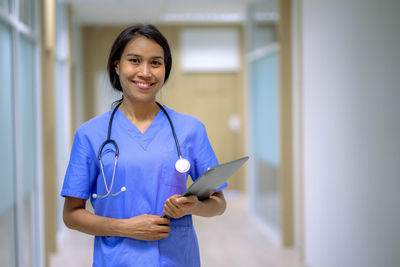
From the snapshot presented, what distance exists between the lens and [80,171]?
→ 122 cm

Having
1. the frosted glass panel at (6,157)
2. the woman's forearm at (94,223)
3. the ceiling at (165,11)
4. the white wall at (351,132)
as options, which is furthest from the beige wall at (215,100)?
the woman's forearm at (94,223)

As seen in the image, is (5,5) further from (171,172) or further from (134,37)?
(171,172)

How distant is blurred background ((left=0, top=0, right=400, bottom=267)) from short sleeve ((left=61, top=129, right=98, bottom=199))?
314 millimetres

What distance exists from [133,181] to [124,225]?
0.39 ft

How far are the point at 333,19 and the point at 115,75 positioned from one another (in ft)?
6.64

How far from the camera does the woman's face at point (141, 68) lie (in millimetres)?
1215

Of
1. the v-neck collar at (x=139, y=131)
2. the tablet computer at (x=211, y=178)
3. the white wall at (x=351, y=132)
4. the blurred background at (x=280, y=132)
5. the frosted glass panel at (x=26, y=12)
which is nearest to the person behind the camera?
the tablet computer at (x=211, y=178)

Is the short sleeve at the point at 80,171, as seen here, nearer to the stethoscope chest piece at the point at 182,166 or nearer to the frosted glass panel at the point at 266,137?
the stethoscope chest piece at the point at 182,166

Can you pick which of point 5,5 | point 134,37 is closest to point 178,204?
point 134,37

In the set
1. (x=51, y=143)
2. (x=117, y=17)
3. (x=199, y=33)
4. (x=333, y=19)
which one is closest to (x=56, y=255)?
(x=51, y=143)

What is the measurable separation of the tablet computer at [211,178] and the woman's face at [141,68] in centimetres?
30

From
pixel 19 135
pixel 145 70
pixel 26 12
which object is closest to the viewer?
pixel 145 70

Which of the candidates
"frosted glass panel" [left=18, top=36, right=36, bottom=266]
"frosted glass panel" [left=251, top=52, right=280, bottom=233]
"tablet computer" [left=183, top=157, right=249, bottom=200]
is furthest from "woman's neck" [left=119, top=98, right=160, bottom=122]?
"frosted glass panel" [left=251, top=52, right=280, bottom=233]

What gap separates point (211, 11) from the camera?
5852 millimetres
